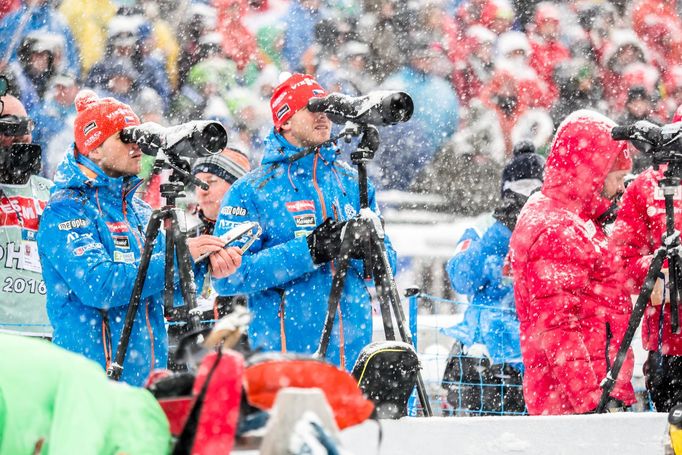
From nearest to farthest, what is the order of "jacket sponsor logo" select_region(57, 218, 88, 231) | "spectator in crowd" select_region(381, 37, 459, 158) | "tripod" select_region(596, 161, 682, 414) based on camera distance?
"tripod" select_region(596, 161, 682, 414) < "jacket sponsor logo" select_region(57, 218, 88, 231) < "spectator in crowd" select_region(381, 37, 459, 158)

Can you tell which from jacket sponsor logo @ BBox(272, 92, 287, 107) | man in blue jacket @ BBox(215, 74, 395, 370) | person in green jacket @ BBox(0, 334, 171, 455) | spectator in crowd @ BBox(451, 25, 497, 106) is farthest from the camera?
spectator in crowd @ BBox(451, 25, 497, 106)

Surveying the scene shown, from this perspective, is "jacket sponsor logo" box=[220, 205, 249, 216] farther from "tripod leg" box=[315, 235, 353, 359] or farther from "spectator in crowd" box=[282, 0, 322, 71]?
"spectator in crowd" box=[282, 0, 322, 71]

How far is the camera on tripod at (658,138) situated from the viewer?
12.9 feet

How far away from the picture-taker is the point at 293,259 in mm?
4031

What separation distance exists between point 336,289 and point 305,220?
462 mm

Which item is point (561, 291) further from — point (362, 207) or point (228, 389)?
point (228, 389)

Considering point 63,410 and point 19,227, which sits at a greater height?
point 19,227

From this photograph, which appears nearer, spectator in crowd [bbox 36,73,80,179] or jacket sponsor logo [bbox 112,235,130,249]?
jacket sponsor logo [bbox 112,235,130,249]

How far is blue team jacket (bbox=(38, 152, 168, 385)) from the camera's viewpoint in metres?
3.87

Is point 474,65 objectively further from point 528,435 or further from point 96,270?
point 528,435

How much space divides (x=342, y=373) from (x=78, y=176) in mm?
2108

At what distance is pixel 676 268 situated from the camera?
154 inches

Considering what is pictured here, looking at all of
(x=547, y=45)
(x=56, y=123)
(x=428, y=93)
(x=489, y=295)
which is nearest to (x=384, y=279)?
(x=489, y=295)

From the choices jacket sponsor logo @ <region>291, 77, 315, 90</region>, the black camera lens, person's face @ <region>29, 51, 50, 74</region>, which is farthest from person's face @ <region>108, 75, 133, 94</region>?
jacket sponsor logo @ <region>291, 77, 315, 90</region>
